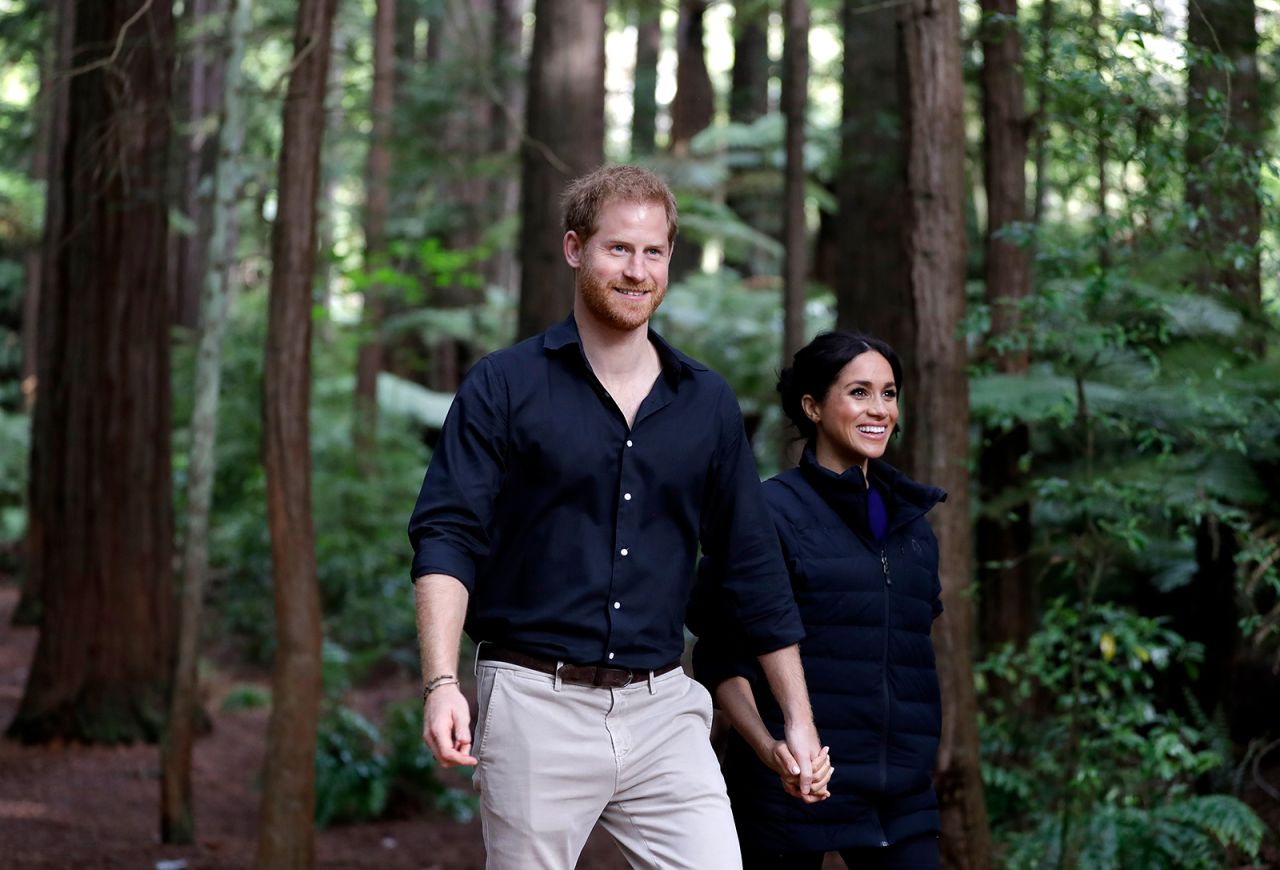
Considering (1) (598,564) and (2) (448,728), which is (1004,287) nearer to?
(1) (598,564)

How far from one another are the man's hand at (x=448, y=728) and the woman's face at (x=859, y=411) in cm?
151

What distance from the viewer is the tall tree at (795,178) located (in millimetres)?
11656

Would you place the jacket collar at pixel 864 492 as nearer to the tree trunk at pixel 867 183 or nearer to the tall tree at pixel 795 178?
the tree trunk at pixel 867 183

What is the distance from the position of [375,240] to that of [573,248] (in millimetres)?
15205

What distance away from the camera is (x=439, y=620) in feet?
10.5

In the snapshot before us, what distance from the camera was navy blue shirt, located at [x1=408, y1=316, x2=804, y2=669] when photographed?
3.41 m

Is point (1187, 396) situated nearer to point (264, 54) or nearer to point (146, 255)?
point (146, 255)

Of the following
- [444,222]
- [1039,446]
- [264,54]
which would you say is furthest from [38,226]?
[1039,446]

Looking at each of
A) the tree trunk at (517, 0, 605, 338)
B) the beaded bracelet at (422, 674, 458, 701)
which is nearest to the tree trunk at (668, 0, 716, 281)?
the tree trunk at (517, 0, 605, 338)

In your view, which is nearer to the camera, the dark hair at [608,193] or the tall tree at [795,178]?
the dark hair at [608,193]

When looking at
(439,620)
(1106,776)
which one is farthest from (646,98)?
(439,620)

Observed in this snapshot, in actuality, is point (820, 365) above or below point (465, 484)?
above

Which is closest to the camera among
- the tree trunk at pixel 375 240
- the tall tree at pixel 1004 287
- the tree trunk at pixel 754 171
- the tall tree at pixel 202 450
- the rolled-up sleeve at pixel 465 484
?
the rolled-up sleeve at pixel 465 484

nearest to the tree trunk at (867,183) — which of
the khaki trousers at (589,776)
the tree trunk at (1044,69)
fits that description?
the tree trunk at (1044,69)
